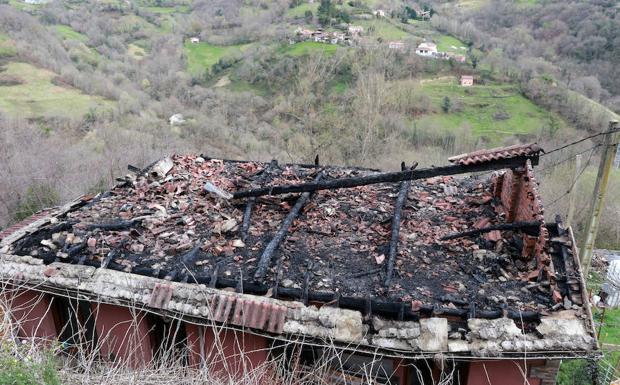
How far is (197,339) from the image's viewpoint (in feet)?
22.0

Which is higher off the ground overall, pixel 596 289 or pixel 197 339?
pixel 197 339

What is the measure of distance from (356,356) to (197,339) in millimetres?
2613

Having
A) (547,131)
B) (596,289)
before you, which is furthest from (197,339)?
(547,131)

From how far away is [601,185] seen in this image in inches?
407

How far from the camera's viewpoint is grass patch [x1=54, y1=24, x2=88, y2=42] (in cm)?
6374

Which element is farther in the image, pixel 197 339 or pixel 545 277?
pixel 197 339

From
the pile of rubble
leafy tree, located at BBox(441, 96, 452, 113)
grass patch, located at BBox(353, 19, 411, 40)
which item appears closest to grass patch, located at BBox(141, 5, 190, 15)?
grass patch, located at BBox(353, 19, 411, 40)

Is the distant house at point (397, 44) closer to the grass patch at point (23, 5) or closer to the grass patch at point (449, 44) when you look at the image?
the grass patch at point (449, 44)

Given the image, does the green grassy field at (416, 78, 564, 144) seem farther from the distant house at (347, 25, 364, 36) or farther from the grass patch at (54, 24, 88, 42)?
the grass patch at (54, 24, 88, 42)

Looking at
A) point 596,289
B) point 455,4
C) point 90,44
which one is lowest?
point 596,289

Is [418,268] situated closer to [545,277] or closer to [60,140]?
[545,277]

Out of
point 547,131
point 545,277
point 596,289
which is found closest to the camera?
point 545,277

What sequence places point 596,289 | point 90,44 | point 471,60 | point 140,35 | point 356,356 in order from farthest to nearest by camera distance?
point 140,35 < point 90,44 < point 471,60 < point 596,289 < point 356,356

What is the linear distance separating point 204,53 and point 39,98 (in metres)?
29.9
